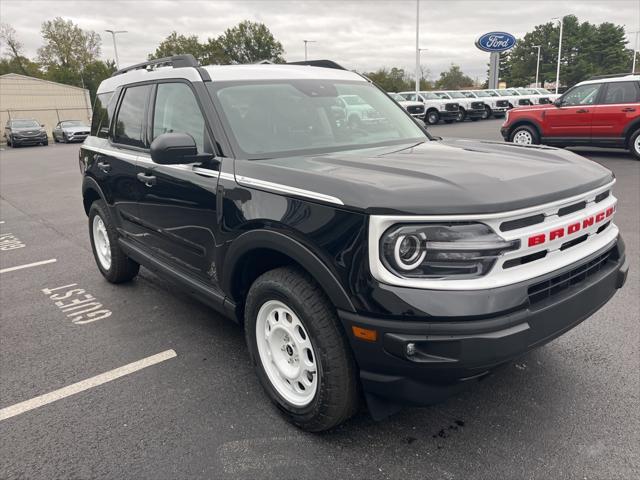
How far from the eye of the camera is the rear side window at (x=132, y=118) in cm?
401

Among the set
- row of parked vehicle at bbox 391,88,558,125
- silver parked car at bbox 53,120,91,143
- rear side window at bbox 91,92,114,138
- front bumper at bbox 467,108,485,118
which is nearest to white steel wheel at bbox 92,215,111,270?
rear side window at bbox 91,92,114,138

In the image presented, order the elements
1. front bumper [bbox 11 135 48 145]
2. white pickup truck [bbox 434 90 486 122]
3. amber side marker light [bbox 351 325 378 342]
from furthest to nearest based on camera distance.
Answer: front bumper [bbox 11 135 48 145] < white pickup truck [bbox 434 90 486 122] < amber side marker light [bbox 351 325 378 342]

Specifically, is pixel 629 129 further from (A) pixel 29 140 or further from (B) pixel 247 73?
(A) pixel 29 140

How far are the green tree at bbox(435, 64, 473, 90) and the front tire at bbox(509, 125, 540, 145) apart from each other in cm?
9321

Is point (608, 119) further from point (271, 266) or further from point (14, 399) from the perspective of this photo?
point (14, 399)

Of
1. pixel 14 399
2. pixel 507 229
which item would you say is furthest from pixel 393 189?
pixel 14 399

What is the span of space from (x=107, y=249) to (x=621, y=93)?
11.1 m

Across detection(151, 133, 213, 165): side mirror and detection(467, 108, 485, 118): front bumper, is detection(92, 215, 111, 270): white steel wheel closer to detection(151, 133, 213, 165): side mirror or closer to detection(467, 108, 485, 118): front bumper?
detection(151, 133, 213, 165): side mirror

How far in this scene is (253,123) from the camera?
10.4 ft

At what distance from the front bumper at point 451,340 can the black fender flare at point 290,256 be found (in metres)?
0.09

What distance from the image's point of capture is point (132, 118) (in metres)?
4.21

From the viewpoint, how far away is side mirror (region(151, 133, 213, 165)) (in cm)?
285

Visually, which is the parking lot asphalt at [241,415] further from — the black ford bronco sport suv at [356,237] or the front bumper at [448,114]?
the front bumper at [448,114]

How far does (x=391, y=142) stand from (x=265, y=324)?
1.54m
